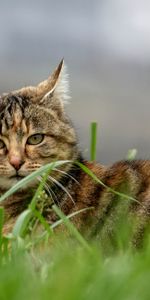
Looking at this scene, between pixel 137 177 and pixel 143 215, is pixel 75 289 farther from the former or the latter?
pixel 137 177

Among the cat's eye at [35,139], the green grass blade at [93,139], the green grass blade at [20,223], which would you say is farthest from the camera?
the cat's eye at [35,139]

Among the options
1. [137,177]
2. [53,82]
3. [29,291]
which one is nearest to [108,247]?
[137,177]

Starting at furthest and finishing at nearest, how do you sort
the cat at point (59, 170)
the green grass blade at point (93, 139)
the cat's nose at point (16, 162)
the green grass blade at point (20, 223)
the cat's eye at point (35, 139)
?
the cat's eye at point (35, 139), the cat's nose at point (16, 162), the cat at point (59, 170), the green grass blade at point (93, 139), the green grass blade at point (20, 223)

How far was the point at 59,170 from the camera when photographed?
4.45 metres

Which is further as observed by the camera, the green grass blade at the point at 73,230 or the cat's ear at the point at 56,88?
the cat's ear at the point at 56,88

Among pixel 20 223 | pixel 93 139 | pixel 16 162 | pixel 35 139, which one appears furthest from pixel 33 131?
pixel 20 223

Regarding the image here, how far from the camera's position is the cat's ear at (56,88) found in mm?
4902

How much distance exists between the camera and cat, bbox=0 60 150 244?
13.9 ft

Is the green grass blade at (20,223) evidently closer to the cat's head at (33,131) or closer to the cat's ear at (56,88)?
the cat's head at (33,131)

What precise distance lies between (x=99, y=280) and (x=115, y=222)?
7.56ft

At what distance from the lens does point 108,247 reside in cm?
368

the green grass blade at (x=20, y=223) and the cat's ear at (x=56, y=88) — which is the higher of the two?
the cat's ear at (x=56, y=88)

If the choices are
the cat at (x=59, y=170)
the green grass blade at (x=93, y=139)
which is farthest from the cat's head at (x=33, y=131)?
the green grass blade at (x=93, y=139)

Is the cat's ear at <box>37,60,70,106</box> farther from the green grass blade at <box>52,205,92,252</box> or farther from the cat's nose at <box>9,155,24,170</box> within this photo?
the green grass blade at <box>52,205,92,252</box>
